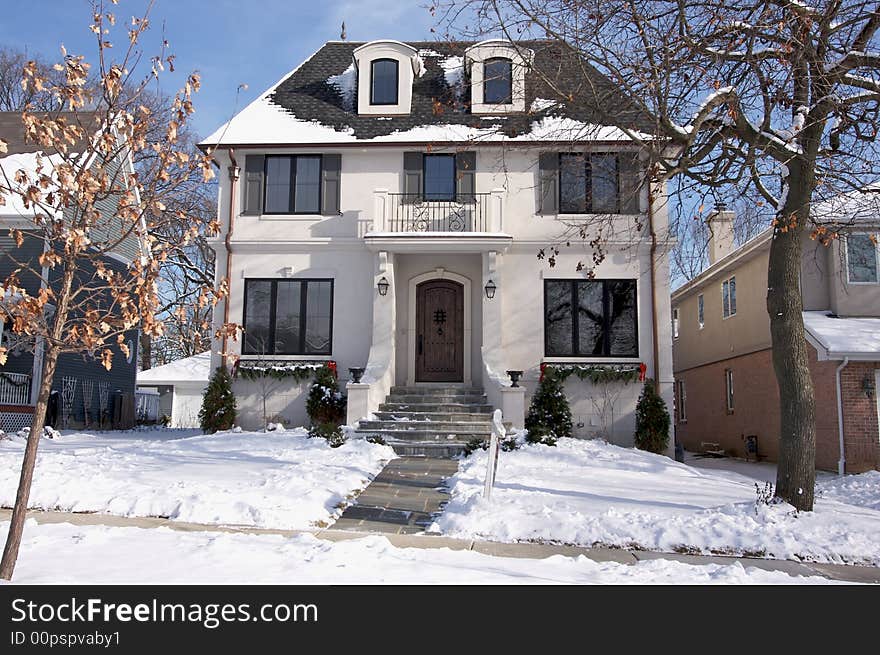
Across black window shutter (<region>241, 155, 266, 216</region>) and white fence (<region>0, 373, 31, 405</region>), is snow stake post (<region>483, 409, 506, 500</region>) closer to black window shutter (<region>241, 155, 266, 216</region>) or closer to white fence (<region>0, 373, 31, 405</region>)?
black window shutter (<region>241, 155, 266, 216</region>)

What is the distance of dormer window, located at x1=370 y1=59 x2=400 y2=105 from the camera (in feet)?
52.0

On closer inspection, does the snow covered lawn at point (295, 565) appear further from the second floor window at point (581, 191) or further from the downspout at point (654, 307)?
the second floor window at point (581, 191)

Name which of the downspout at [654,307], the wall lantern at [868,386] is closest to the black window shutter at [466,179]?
the downspout at [654,307]

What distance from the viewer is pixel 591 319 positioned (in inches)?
575

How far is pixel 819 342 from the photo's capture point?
13148 millimetres

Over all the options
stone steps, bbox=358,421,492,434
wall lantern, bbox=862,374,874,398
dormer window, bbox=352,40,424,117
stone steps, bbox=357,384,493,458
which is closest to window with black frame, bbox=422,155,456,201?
dormer window, bbox=352,40,424,117

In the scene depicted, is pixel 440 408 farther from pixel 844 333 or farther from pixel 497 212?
pixel 844 333

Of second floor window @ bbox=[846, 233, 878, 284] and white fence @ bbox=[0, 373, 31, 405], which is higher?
second floor window @ bbox=[846, 233, 878, 284]

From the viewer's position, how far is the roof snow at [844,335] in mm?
12789

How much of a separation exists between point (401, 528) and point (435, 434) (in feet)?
18.4

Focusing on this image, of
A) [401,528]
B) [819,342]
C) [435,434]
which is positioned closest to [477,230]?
[435,434]

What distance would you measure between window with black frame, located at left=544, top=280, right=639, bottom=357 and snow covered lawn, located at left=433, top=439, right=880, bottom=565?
16.3 ft

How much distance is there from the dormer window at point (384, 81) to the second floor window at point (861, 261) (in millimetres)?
10685
